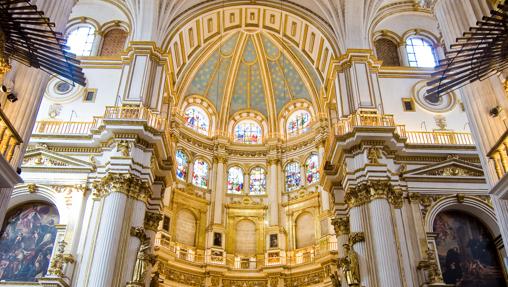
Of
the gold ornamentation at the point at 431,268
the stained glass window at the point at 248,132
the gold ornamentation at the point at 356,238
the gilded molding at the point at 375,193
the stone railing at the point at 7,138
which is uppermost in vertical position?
the stained glass window at the point at 248,132

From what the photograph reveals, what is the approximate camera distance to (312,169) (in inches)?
1147

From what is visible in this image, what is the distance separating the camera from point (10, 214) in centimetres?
1869

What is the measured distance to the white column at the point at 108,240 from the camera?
15.8 meters

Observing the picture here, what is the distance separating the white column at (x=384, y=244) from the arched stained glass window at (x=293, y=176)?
37.9ft

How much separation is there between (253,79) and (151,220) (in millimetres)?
14831

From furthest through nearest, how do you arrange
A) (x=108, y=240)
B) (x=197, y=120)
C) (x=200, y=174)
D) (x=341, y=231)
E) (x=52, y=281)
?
(x=197, y=120) → (x=200, y=174) → (x=341, y=231) → (x=108, y=240) → (x=52, y=281)

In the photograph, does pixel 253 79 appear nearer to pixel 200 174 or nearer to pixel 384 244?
pixel 200 174

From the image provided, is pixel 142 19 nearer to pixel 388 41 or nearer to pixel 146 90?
pixel 146 90

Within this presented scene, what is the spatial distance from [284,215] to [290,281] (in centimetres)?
409

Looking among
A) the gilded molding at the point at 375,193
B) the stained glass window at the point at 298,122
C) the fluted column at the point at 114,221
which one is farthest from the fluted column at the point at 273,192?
the fluted column at the point at 114,221

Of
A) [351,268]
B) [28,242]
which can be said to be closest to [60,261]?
[28,242]

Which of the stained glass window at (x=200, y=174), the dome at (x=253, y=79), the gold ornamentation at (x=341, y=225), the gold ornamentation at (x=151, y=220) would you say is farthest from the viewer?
the dome at (x=253, y=79)

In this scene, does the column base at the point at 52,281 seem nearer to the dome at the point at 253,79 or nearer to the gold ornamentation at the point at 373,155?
the gold ornamentation at the point at 373,155

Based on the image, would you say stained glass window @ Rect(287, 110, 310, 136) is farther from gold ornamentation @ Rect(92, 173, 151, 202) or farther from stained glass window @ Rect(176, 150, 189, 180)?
gold ornamentation @ Rect(92, 173, 151, 202)
